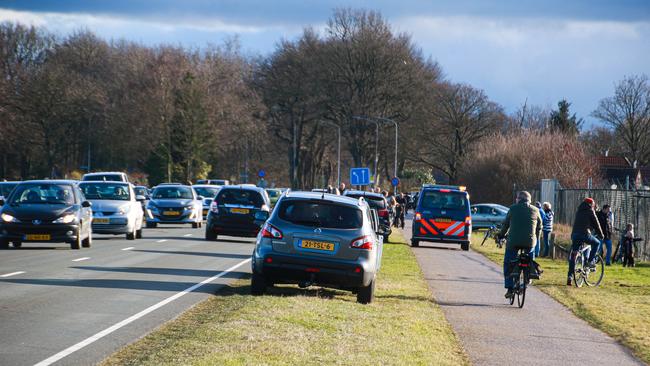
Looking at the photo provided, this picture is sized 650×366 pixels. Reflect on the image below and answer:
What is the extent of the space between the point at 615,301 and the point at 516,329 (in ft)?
17.2

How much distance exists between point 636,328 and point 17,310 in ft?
26.3

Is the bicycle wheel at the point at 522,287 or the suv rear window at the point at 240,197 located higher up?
the suv rear window at the point at 240,197

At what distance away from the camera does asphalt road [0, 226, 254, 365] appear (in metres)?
10.2

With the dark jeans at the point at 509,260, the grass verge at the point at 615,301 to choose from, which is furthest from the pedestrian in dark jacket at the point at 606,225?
the dark jeans at the point at 509,260

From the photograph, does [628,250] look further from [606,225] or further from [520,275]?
[520,275]

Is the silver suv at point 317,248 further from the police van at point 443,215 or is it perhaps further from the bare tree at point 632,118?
the bare tree at point 632,118

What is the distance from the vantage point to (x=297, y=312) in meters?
13.1

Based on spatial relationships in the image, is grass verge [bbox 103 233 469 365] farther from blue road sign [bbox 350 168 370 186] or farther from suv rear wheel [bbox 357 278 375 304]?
blue road sign [bbox 350 168 370 186]

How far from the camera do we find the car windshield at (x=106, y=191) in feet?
105

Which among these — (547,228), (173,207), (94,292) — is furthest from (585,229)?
(173,207)

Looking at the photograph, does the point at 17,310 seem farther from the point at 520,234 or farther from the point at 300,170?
the point at 300,170

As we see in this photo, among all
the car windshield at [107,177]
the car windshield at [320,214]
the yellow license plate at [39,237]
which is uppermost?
the car windshield at [107,177]

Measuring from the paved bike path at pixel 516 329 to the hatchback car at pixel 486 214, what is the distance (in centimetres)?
3224

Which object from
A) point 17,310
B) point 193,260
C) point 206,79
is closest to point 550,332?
point 17,310
